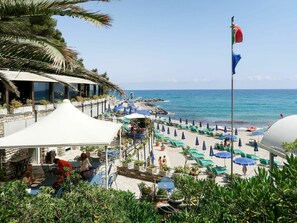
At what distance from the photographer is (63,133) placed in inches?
351

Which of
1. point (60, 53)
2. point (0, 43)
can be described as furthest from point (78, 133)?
point (60, 53)

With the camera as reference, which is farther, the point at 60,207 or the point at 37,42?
the point at 37,42

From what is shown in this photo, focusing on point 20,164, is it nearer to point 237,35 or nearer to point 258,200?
point 237,35

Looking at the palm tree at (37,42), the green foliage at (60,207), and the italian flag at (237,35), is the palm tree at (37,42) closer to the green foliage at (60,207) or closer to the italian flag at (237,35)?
the green foliage at (60,207)

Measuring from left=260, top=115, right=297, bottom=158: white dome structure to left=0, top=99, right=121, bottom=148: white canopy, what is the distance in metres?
4.68

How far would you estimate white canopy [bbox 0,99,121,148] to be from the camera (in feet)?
27.8

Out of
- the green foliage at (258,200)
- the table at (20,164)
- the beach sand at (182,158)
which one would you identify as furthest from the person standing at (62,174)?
the table at (20,164)

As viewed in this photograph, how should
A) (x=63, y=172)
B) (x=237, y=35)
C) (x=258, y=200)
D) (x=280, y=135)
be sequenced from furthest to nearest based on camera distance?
(x=237, y=35) < (x=63, y=172) < (x=280, y=135) < (x=258, y=200)

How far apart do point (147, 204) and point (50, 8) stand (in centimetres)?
468

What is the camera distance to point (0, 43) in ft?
21.7

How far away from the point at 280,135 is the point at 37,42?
6.80m

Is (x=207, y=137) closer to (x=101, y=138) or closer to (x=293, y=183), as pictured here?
(x=101, y=138)

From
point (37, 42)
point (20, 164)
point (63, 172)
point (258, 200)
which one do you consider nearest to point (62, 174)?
point (63, 172)

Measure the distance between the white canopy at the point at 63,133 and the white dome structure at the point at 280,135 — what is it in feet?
15.4
